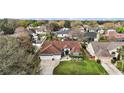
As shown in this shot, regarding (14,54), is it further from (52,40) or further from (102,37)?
(102,37)

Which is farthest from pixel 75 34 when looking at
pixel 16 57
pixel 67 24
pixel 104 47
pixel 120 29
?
pixel 16 57

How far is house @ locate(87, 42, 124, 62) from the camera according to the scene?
2576 millimetres

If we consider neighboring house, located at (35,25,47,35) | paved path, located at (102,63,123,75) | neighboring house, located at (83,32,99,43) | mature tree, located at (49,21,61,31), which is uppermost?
mature tree, located at (49,21,61,31)

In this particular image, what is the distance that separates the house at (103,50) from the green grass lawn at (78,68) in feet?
0.26

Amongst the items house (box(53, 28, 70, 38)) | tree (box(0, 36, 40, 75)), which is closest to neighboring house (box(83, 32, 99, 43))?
house (box(53, 28, 70, 38))

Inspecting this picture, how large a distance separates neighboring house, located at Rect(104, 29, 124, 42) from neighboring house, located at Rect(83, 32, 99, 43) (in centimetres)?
9

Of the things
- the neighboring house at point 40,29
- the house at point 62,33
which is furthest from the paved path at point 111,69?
the neighboring house at point 40,29

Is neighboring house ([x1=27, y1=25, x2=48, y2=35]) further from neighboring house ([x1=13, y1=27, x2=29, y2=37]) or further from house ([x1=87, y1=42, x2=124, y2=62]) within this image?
house ([x1=87, y1=42, x2=124, y2=62])

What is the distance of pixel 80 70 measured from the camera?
2.59m

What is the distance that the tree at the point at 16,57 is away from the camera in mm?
2539

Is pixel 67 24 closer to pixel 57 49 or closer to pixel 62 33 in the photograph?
pixel 62 33
